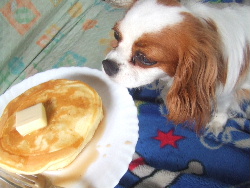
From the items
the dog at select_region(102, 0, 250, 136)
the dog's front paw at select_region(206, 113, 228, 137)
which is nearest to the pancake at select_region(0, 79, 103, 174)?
the dog at select_region(102, 0, 250, 136)

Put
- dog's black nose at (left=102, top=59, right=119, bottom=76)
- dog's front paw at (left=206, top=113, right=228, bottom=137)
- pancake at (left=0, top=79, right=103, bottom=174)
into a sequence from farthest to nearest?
dog's front paw at (left=206, top=113, right=228, bottom=137)
dog's black nose at (left=102, top=59, right=119, bottom=76)
pancake at (left=0, top=79, right=103, bottom=174)

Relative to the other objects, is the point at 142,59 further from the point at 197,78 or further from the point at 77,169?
the point at 77,169

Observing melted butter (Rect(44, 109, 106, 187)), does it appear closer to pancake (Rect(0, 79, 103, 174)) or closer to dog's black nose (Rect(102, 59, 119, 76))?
pancake (Rect(0, 79, 103, 174))

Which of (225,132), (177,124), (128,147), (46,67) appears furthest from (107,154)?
(46,67)

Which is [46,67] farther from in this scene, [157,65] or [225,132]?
[225,132]

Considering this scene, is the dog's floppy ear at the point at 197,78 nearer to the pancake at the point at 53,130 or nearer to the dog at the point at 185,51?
the dog at the point at 185,51
